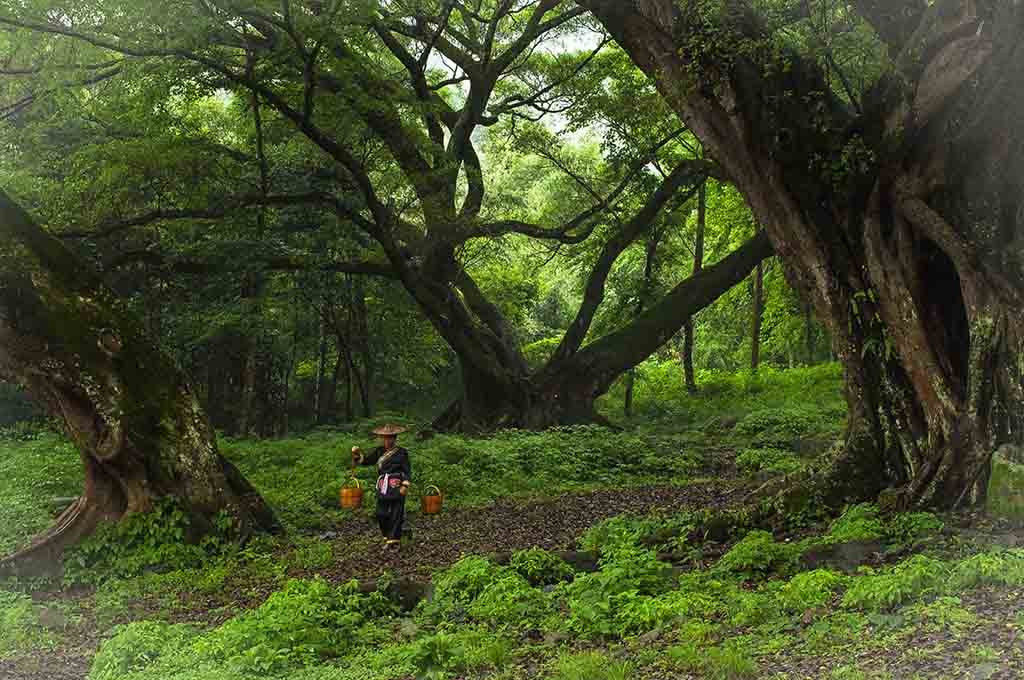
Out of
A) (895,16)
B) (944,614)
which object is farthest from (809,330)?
(944,614)

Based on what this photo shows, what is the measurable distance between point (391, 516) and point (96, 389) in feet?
10.7

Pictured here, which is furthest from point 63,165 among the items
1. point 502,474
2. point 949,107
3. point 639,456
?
point 949,107

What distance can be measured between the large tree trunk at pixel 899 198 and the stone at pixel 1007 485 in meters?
0.19

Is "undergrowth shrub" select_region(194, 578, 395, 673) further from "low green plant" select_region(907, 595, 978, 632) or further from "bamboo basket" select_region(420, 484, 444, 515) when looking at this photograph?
"bamboo basket" select_region(420, 484, 444, 515)

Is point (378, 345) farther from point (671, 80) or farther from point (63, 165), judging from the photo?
point (671, 80)

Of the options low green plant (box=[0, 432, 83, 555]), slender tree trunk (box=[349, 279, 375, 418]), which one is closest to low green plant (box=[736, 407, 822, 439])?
slender tree trunk (box=[349, 279, 375, 418])

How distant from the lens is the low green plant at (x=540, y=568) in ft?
23.7

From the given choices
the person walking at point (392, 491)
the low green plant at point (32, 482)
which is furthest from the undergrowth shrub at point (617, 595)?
the low green plant at point (32, 482)

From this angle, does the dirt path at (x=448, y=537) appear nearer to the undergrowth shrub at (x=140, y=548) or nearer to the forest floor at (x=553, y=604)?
the forest floor at (x=553, y=604)

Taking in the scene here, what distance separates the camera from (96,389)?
9.57 m

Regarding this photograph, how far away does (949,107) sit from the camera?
7965mm

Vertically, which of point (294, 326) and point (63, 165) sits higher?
point (63, 165)

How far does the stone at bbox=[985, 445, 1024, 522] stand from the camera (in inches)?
265

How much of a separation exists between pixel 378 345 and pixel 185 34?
12.0 meters
